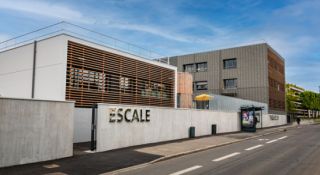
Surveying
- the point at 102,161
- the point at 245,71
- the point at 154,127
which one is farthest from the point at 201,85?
the point at 102,161

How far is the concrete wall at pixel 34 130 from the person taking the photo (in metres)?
11.2

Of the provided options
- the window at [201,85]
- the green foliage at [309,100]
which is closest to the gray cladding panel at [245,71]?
the window at [201,85]

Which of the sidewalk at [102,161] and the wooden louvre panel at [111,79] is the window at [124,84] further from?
the sidewalk at [102,161]

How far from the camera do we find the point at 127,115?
16.8 metres

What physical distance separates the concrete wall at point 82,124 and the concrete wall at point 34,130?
4497mm

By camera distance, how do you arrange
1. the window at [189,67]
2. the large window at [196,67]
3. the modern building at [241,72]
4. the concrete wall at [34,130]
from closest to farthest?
the concrete wall at [34,130], the modern building at [241,72], the large window at [196,67], the window at [189,67]

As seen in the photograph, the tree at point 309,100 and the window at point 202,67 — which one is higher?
the window at point 202,67

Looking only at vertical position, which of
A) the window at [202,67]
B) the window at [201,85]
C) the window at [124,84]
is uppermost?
the window at [202,67]

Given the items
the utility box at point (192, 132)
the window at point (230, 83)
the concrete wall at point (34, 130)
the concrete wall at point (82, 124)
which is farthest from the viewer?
the window at point (230, 83)

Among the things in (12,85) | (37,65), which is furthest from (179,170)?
(12,85)

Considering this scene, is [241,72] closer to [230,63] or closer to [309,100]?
[230,63]

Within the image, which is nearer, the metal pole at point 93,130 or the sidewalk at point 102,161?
the sidewalk at point 102,161

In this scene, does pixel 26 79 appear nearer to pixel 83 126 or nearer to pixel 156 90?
pixel 83 126

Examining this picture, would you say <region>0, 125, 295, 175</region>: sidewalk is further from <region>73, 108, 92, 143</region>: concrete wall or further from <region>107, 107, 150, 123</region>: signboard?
<region>73, 108, 92, 143</region>: concrete wall
